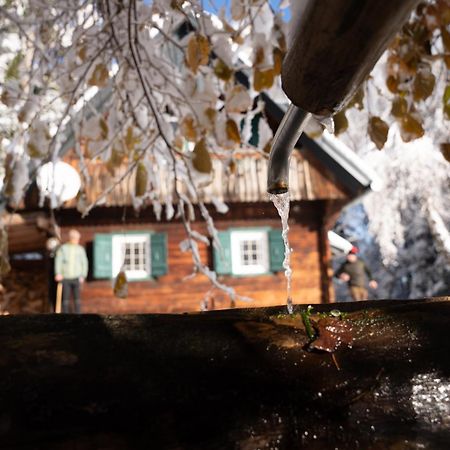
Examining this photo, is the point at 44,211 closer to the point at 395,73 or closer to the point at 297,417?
the point at 395,73

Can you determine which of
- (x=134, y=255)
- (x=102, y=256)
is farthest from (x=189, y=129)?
(x=134, y=255)

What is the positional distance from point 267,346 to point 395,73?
1.77 meters

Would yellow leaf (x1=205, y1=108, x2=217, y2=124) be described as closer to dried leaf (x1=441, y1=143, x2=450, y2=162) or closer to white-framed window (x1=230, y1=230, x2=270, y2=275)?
dried leaf (x1=441, y1=143, x2=450, y2=162)

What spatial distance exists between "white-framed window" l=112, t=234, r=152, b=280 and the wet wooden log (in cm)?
964

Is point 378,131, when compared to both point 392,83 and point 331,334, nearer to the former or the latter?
point 392,83

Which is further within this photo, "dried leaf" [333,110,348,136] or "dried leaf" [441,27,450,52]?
"dried leaf" [333,110,348,136]

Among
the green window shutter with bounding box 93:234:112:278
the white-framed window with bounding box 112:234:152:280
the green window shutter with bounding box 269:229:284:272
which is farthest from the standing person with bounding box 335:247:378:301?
the green window shutter with bounding box 93:234:112:278

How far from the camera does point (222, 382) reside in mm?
894

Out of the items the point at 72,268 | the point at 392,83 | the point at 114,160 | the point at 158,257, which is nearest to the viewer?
the point at 392,83

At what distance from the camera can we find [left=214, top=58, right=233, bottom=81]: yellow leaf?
218 centimetres

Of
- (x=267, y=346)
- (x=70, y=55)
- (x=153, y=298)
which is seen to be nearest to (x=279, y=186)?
(x=267, y=346)

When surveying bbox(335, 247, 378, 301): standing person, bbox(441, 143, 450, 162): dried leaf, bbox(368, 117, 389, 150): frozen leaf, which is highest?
bbox(368, 117, 389, 150): frozen leaf

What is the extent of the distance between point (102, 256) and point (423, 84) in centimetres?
891

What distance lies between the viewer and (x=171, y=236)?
11.0 metres
